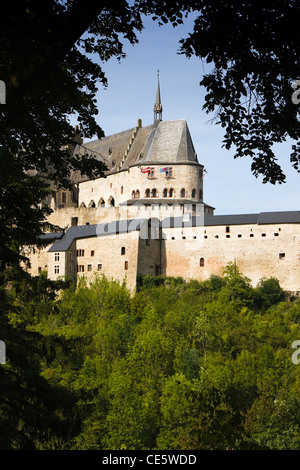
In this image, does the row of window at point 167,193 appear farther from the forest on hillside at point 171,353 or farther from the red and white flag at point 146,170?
the forest on hillside at point 171,353

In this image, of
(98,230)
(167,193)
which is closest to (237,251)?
(98,230)

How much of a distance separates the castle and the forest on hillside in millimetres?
1440

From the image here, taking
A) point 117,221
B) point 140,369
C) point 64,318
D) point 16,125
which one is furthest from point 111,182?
point 16,125

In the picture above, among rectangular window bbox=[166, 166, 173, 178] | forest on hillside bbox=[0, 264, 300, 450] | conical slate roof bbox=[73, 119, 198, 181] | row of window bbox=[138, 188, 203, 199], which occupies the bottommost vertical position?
forest on hillside bbox=[0, 264, 300, 450]

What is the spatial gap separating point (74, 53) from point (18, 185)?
447cm

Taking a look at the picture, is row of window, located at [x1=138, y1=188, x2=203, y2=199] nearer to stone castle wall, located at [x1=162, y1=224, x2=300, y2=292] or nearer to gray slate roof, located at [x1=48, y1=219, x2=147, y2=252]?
gray slate roof, located at [x1=48, y1=219, x2=147, y2=252]

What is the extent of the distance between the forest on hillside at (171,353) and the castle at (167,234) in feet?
4.73

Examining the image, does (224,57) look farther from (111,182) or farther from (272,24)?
(111,182)

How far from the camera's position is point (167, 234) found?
200ft

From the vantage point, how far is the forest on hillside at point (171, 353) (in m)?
34.7

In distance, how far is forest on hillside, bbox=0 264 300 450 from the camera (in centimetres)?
3469

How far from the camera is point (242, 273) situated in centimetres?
5678

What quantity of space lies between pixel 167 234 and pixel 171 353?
15491mm

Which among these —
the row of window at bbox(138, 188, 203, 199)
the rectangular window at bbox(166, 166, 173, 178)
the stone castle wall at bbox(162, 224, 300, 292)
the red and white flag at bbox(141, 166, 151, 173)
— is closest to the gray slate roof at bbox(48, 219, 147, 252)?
the stone castle wall at bbox(162, 224, 300, 292)
